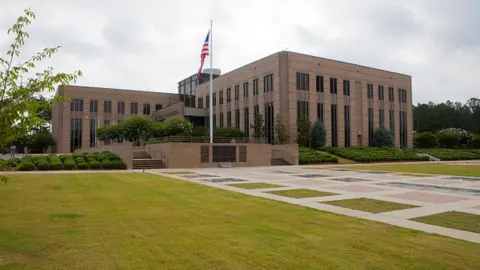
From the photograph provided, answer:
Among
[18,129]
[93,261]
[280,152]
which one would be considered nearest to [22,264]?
[93,261]

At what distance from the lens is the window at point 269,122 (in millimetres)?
53625

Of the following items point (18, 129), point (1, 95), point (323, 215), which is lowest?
point (323, 215)

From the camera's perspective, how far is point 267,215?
9469 millimetres

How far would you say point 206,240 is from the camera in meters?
6.70

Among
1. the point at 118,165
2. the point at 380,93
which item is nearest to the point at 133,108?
the point at 118,165

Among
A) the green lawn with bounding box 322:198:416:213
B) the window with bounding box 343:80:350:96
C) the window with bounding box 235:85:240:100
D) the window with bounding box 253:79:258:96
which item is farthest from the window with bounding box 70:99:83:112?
the green lawn with bounding box 322:198:416:213

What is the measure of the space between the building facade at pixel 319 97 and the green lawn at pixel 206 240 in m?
42.5

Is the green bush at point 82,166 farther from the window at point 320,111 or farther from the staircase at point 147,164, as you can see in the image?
the window at point 320,111

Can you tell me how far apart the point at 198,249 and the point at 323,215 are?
447 centimetres

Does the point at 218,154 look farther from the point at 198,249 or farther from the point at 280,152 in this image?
the point at 198,249

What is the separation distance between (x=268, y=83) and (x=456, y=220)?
46.6 metres

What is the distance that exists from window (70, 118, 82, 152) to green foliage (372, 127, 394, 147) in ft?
180

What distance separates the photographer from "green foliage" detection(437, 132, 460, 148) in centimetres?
7275

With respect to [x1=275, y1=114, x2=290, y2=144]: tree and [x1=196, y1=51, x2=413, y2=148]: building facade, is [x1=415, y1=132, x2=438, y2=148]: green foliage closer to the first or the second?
[x1=196, y1=51, x2=413, y2=148]: building facade
